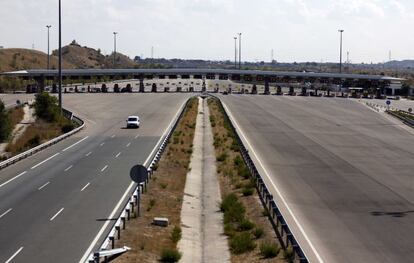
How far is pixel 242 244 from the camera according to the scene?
21.2 m

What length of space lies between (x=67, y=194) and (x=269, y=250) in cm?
1231

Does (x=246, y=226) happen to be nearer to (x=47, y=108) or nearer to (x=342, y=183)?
(x=342, y=183)

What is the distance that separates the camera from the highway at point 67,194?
68.1ft

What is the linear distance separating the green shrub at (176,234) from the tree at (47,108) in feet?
157

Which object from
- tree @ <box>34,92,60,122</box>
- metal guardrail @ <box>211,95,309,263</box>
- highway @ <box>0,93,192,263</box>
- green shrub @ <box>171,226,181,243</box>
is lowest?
green shrub @ <box>171,226,181,243</box>

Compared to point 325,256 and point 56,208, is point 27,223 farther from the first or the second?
point 325,256

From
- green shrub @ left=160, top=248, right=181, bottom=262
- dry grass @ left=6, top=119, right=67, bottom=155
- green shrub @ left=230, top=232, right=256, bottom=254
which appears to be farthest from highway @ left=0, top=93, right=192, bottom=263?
green shrub @ left=230, top=232, right=256, bottom=254

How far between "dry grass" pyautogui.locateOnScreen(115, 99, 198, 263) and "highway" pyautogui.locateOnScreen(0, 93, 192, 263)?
1029mm

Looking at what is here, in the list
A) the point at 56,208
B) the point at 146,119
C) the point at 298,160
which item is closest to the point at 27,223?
the point at 56,208

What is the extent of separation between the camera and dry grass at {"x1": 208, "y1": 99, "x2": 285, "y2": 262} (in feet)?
68.0

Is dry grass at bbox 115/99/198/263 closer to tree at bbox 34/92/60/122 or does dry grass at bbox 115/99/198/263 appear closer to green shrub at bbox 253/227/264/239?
green shrub at bbox 253/227/264/239

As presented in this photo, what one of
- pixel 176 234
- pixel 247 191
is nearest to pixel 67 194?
pixel 247 191

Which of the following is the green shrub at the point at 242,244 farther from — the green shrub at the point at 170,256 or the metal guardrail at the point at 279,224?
the green shrub at the point at 170,256

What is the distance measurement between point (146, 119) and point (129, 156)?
32.6 metres
